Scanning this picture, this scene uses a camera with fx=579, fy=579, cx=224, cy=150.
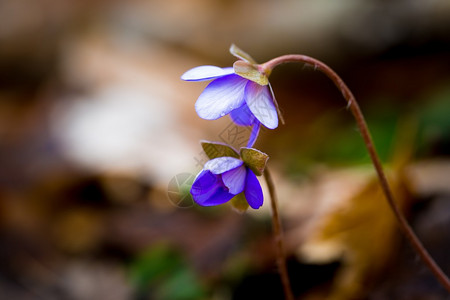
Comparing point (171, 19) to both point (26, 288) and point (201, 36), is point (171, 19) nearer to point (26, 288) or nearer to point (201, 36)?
point (201, 36)

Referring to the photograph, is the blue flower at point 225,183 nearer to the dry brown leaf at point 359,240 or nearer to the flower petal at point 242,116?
the flower petal at point 242,116

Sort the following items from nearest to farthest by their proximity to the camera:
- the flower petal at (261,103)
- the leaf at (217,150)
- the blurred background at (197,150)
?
1. the flower petal at (261,103)
2. the leaf at (217,150)
3. the blurred background at (197,150)

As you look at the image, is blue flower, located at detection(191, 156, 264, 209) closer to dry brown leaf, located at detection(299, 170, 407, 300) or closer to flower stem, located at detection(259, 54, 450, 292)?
flower stem, located at detection(259, 54, 450, 292)

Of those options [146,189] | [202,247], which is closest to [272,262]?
[202,247]

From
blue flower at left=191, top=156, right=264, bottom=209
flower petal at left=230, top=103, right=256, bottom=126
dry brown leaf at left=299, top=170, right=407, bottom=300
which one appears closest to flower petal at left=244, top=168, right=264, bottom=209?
blue flower at left=191, top=156, right=264, bottom=209

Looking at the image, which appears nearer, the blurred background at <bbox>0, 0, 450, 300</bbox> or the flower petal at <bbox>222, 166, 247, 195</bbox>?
the flower petal at <bbox>222, 166, 247, 195</bbox>

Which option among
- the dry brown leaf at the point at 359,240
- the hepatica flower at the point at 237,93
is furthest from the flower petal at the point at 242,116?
the dry brown leaf at the point at 359,240
